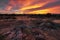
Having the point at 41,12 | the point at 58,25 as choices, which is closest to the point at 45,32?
the point at 58,25

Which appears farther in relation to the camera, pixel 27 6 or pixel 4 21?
pixel 27 6

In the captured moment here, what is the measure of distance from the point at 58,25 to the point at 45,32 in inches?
14.5

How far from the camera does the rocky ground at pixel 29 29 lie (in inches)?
104

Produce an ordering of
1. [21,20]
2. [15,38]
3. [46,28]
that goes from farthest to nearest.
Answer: [21,20]
[46,28]
[15,38]

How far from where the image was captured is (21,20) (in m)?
3.08

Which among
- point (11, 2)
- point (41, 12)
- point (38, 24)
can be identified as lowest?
point (38, 24)

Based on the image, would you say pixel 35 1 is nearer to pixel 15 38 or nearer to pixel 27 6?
pixel 27 6

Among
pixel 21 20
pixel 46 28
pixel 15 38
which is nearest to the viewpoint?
pixel 15 38

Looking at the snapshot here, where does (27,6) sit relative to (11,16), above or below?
above

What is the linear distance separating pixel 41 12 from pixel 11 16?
0.67 m

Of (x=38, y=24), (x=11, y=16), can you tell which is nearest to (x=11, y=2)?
(x=11, y=16)

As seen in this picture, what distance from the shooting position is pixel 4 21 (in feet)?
9.79

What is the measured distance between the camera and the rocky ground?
265 cm

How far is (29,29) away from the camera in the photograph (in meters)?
2.83
